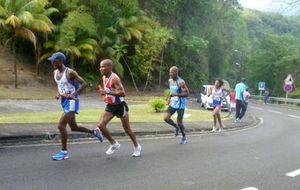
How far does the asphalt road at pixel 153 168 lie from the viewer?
286 inches

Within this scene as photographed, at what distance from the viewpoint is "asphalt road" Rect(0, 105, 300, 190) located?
7254 millimetres

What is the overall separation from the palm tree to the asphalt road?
2077 centimetres

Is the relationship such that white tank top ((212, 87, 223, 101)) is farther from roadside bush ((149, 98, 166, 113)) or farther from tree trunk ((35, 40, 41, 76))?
tree trunk ((35, 40, 41, 76))

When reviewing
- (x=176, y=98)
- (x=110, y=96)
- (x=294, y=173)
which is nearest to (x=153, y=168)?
(x=110, y=96)

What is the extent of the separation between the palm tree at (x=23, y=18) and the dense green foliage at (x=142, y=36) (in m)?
0.07

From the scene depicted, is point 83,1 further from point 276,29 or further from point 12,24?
point 276,29

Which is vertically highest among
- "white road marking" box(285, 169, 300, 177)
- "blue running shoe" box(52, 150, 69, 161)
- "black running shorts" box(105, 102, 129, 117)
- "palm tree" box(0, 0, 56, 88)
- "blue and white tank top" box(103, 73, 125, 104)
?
"palm tree" box(0, 0, 56, 88)

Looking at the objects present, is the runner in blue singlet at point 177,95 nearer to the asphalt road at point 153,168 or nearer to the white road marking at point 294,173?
the asphalt road at point 153,168

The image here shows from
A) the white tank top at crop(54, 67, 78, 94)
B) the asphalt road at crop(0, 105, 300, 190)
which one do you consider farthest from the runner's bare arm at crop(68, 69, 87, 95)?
the asphalt road at crop(0, 105, 300, 190)

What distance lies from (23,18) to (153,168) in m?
24.0

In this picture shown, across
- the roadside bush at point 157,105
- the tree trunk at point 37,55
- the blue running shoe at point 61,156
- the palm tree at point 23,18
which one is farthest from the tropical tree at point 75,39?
the blue running shoe at point 61,156

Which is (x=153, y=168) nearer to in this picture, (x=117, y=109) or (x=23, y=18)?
(x=117, y=109)

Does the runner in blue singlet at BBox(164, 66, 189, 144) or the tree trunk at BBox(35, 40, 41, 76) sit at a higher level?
the tree trunk at BBox(35, 40, 41, 76)

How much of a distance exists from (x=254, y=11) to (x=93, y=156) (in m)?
152
